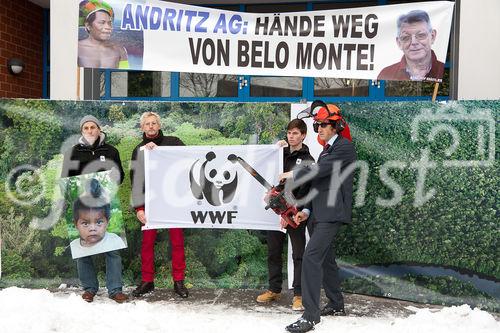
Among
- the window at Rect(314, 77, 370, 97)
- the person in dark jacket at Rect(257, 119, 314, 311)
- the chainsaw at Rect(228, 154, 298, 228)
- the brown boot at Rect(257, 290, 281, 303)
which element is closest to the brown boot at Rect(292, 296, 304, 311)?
the person in dark jacket at Rect(257, 119, 314, 311)

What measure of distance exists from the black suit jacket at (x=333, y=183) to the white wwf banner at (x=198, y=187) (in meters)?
1.17

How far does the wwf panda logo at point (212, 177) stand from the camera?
6.21 metres

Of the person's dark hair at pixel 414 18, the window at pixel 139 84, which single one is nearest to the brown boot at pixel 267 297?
the person's dark hair at pixel 414 18

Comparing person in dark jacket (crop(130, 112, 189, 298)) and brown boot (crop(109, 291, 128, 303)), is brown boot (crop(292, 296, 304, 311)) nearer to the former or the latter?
person in dark jacket (crop(130, 112, 189, 298))

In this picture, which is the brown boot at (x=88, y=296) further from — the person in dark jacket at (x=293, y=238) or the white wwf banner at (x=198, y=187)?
the person in dark jacket at (x=293, y=238)

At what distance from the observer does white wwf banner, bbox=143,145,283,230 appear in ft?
20.3

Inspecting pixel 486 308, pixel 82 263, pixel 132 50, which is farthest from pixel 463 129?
pixel 82 263

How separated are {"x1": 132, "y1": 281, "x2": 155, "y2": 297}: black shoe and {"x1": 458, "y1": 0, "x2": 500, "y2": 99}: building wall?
5.13m

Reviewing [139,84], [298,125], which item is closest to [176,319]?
[298,125]

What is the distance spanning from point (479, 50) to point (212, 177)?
4.50m

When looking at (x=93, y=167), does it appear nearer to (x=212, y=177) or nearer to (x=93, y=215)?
(x=93, y=215)

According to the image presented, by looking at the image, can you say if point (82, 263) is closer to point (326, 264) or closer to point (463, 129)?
point (326, 264)

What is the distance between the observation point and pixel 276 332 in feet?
16.3

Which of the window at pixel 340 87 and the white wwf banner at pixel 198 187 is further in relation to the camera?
the window at pixel 340 87
